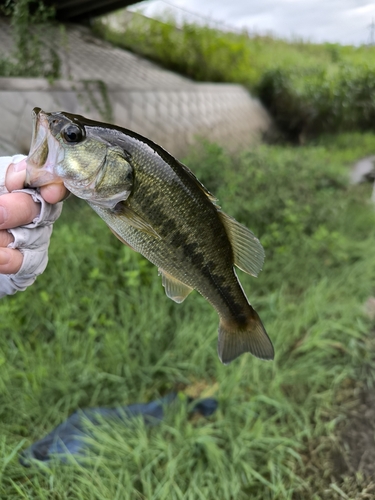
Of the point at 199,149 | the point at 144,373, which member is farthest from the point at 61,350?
the point at 199,149

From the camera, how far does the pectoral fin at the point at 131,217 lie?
3.14 feet

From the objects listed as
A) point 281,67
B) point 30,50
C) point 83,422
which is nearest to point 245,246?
point 83,422

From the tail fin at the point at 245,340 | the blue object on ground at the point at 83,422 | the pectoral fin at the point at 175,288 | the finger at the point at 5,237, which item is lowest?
the blue object on ground at the point at 83,422

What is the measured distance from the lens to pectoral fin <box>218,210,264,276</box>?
1.05 metres

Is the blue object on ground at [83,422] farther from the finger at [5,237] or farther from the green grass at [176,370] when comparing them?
the finger at [5,237]

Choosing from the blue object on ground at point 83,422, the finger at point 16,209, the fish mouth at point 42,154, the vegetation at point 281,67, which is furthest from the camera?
the vegetation at point 281,67

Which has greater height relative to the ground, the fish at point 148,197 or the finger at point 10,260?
the fish at point 148,197

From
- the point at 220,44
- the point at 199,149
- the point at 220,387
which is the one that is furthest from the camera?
the point at 220,44

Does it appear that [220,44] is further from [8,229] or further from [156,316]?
[8,229]

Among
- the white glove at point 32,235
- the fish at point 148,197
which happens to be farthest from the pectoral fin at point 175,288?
the white glove at point 32,235

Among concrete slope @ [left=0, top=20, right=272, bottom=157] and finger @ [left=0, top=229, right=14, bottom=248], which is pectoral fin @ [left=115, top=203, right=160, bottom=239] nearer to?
finger @ [left=0, top=229, right=14, bottom=248]

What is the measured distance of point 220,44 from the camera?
8648 mm

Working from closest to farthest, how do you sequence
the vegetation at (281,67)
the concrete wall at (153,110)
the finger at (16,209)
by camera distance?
the finger at (16,209), the concrete wall at (153,110), the vegetation at (281,67)

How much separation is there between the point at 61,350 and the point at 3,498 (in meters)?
0.82
